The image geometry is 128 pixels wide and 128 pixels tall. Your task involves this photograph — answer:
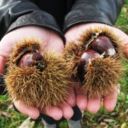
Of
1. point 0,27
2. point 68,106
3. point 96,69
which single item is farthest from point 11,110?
point 96,69

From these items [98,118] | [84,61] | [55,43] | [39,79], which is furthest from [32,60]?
[98,118]

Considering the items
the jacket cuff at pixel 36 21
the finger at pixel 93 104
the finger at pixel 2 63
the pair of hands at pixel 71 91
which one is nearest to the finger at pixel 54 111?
the pair of hands at pixel 71 91

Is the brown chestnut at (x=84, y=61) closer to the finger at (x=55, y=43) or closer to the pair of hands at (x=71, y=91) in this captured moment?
the pair of hands at (x=71, y=91)

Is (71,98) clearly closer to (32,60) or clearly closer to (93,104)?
(93,104)

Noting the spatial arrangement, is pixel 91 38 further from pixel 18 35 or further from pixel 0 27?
pixel 0 27

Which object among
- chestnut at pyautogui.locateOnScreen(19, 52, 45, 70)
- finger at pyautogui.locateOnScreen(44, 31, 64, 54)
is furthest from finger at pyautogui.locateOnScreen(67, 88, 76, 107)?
finger at pyautogui.locateOnScreen(44, 31, 64, 54)

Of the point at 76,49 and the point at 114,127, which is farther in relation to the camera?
the point at 114,127
